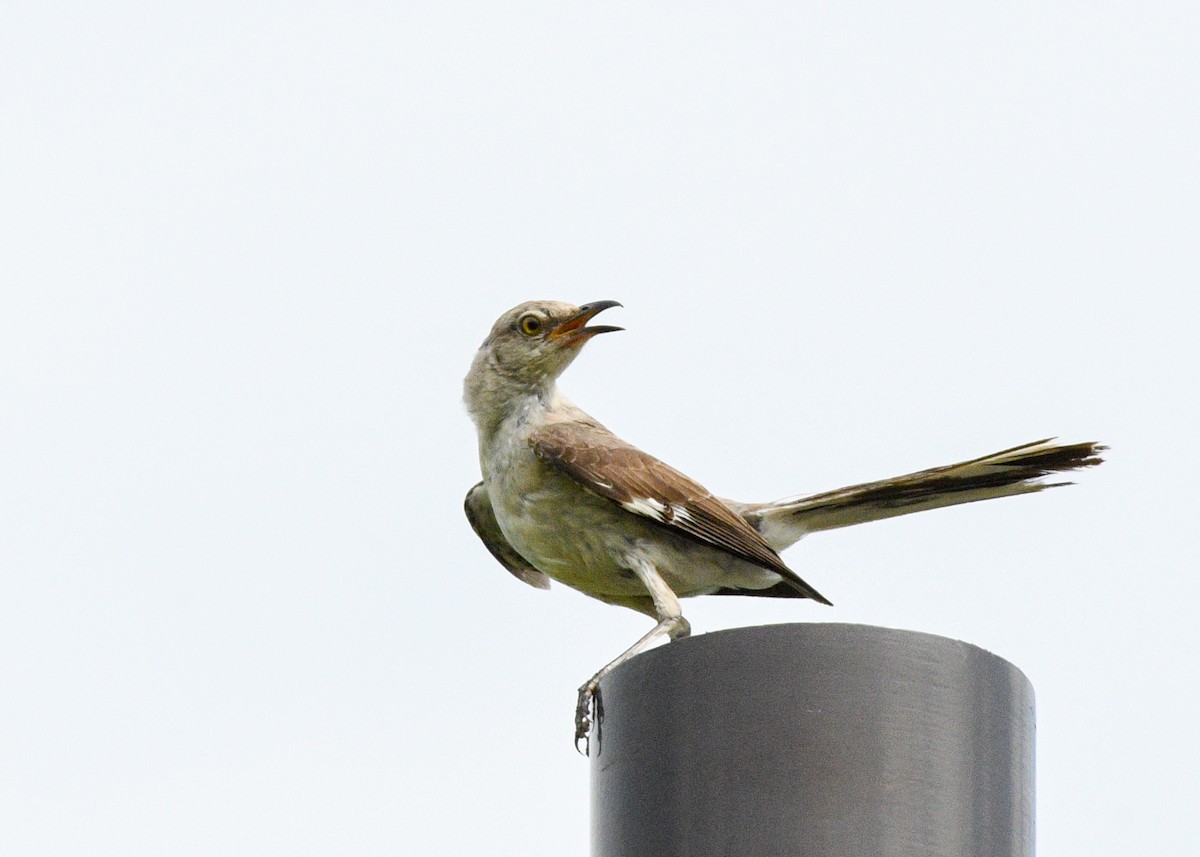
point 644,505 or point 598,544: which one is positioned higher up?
point 644,505

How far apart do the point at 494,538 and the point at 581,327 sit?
109 cm

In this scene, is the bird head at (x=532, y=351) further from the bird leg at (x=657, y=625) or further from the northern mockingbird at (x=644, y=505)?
the bird leg at (x=657, y=625)

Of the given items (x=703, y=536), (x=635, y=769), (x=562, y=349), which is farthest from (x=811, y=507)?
(x=635, y=769)

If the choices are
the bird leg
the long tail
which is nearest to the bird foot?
the bird leg

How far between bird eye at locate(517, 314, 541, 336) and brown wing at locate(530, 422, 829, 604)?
0.63m

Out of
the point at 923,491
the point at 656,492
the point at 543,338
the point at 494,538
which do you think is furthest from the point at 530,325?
the point at 923,491

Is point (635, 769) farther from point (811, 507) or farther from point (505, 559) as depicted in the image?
point (505, 559)

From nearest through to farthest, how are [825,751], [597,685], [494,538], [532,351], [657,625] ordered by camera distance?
[825,751]
[597,685]
[657,625]
[532,351]
[494,538]

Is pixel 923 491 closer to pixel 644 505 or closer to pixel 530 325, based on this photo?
pixel 644 505

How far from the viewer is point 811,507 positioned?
6930 mm

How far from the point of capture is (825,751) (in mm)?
3578

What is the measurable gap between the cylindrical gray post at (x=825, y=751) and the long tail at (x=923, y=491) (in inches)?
107

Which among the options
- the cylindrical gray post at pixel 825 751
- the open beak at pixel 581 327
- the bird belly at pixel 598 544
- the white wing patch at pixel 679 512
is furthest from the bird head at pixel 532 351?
the cylindrical gray post at pixel 825 751

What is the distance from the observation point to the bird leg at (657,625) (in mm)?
5297
